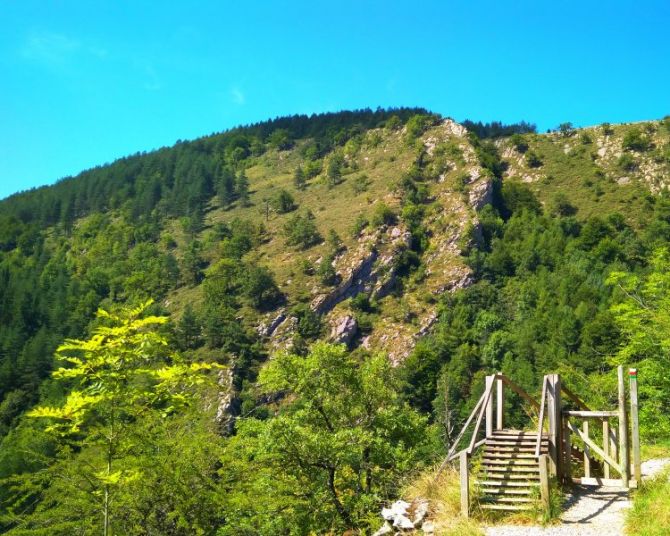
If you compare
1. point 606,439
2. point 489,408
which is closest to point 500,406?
point 489,408

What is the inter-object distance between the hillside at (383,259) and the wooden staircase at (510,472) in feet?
156

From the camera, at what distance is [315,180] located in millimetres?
143875

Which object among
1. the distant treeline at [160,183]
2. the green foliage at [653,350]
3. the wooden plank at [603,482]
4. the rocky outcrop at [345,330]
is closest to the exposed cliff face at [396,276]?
the rocky outcrop at [345,330]

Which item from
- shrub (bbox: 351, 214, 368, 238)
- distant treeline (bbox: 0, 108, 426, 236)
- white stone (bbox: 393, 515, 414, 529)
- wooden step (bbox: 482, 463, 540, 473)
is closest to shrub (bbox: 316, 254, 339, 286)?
shrub (bbox: 351, 214, 368, 238)

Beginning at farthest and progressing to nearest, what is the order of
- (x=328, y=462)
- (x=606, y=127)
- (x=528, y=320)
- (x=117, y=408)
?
1. (x=606, y=127)
2. (x=528, y=320)
3. (x=328, y=462)
4. (x=117, y=408)

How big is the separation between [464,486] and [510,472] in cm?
139

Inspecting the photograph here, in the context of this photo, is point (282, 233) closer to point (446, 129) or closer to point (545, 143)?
point (446, 129)

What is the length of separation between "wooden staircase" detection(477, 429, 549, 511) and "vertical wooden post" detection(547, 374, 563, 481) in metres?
0.17

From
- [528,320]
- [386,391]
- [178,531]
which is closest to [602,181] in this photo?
[528,320]

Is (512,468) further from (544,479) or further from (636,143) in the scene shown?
(636,143)

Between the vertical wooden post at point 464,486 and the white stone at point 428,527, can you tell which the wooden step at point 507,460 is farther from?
the white stone at point 428,527

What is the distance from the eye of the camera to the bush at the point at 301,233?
108 meters

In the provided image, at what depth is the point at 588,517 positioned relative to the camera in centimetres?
1077

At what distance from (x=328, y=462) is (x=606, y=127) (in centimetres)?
14253
